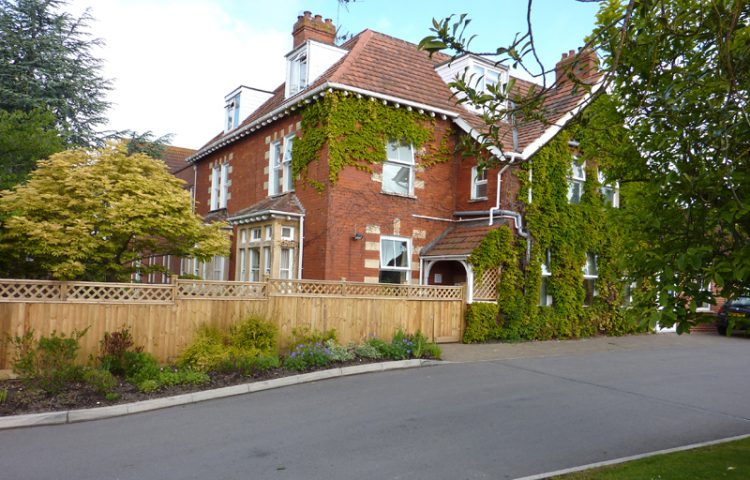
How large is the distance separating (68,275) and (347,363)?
220 inches

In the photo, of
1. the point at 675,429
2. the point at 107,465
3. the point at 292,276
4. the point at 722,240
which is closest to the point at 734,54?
the point at 722,240

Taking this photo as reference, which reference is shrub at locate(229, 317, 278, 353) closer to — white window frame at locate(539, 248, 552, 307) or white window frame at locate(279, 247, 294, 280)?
white window frame at locate(279, 247, 294, 280)

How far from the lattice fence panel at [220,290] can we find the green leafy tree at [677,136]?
25.4 feet

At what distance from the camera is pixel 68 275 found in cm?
1000

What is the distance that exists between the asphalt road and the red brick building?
5826 mm

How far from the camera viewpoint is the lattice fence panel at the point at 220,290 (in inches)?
451

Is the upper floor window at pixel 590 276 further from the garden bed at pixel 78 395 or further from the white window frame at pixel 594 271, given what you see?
the garden bed at pixel 78 395

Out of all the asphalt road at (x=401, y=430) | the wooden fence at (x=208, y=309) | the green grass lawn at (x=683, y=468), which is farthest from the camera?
the wooden fence at (x=208, y=309)

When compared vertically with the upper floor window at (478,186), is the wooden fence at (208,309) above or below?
below

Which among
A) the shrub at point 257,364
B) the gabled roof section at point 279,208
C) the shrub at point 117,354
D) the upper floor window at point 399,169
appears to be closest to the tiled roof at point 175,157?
the gabled roof section at point 279,208

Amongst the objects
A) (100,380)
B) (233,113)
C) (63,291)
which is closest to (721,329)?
(233,113)

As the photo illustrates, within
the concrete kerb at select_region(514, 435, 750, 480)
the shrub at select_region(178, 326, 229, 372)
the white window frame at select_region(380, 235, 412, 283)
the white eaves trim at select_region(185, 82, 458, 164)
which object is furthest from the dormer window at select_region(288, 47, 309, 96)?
the concrete kerb at select_region(514, 435, 750, 480)

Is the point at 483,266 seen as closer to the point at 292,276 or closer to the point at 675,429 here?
the point at 292,276

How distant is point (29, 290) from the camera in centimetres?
994
